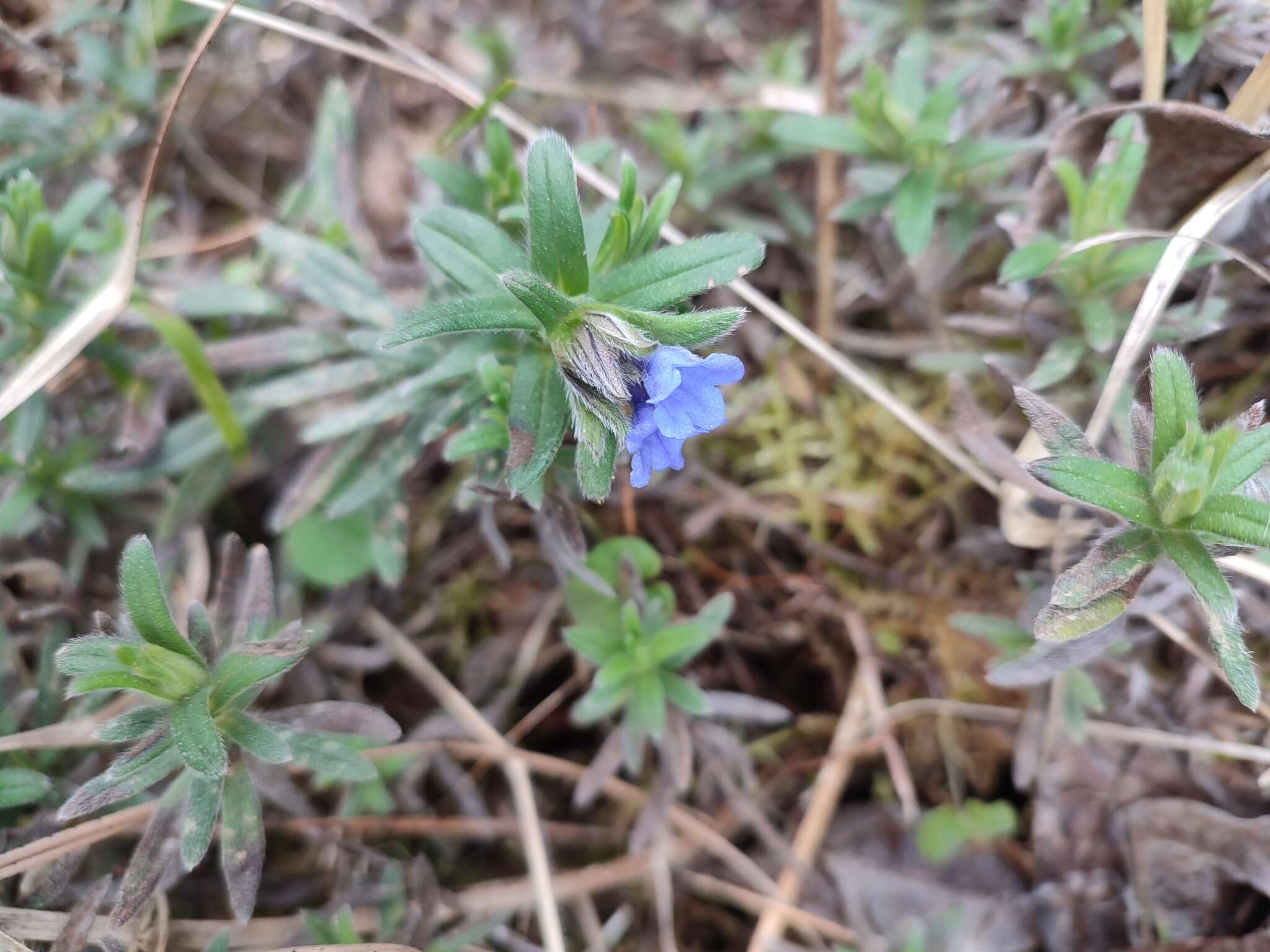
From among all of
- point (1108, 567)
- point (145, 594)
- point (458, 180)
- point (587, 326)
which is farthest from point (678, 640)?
point (458, 180)

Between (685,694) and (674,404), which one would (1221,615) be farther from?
(685,694)

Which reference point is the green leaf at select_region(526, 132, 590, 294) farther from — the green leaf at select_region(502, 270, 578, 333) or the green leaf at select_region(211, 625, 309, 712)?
the green leaf at select_region(211, 625, 309, 712)

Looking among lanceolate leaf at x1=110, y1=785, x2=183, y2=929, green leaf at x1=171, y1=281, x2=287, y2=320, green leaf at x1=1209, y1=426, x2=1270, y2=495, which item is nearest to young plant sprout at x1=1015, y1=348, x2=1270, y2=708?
green leaf at x1=1209, y1=426, x2=1270, y2=495

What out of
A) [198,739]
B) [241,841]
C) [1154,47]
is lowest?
[241,841]

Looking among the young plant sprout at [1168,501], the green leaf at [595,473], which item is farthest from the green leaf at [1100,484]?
the green leaf at [595,473]

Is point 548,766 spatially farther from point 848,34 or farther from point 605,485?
point 848,34
